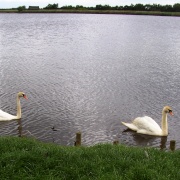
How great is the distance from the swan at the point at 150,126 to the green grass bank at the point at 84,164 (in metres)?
6.45

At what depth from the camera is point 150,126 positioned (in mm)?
15219

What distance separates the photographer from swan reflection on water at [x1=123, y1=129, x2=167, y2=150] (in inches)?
569

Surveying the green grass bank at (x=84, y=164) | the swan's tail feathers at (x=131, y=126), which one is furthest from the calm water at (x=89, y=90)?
the green grass bank at (x=84, y=164)

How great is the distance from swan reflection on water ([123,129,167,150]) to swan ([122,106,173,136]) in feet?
0.52

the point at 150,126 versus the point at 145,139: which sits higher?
the point at 150,126

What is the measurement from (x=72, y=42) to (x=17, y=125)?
30938 mm

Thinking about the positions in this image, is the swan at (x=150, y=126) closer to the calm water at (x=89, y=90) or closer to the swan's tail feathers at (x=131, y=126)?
the swan's tail feathers at (x=131, y=126)

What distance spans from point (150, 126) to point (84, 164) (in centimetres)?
821

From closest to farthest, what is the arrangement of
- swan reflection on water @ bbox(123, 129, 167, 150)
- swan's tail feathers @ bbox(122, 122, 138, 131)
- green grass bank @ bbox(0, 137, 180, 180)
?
green grass bank @ bbox(0, 137, 180, 180), swan reflection on water @ bbox(123, 129, 167, 150), swan's tail feathers @ bbox(122, 122, 138, 131)

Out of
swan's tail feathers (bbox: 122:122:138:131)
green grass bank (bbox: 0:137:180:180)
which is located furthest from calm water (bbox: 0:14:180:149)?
green grass bank (bbox: 0:137:180:180)

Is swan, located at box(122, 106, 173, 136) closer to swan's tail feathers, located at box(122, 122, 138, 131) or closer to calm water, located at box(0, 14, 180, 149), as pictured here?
swan's tail feathers, located at box(122, 122, 138, 131)

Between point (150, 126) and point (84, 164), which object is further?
point (150, 126)

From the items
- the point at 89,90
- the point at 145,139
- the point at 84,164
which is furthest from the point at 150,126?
the point at 84,164

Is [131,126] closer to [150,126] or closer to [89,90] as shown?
[150,126]
